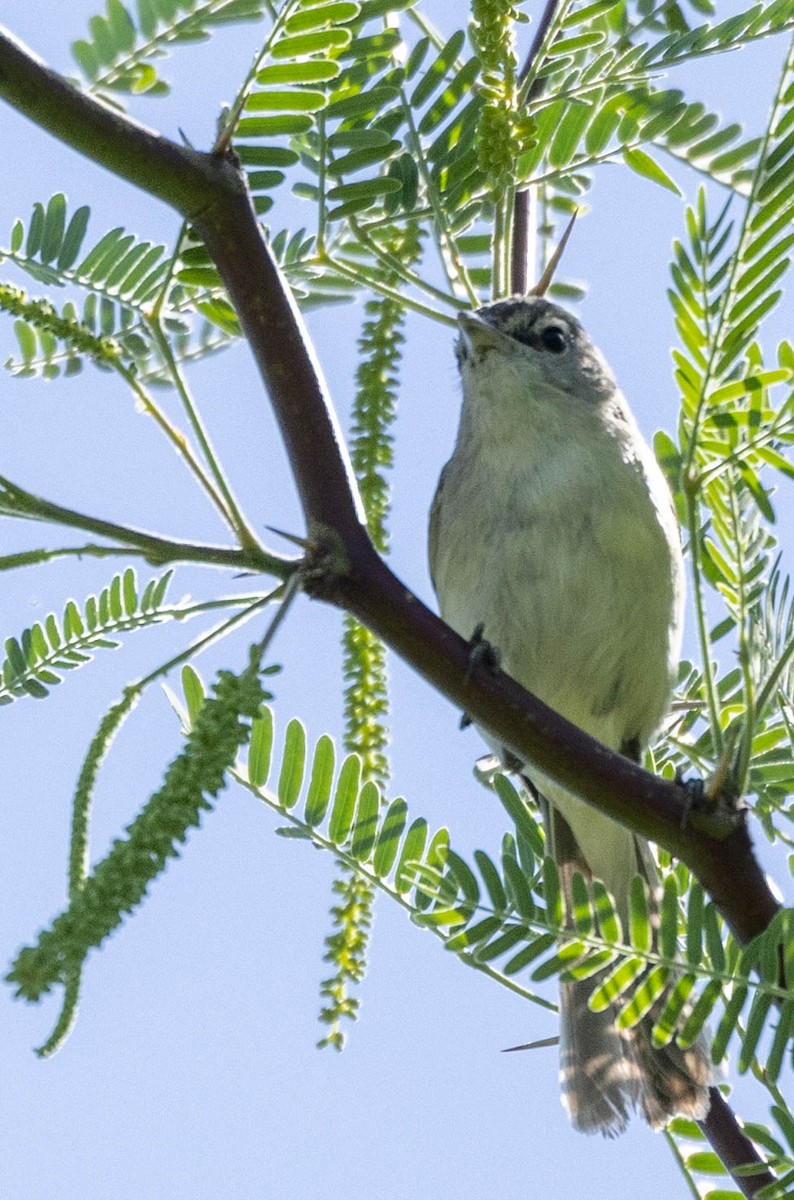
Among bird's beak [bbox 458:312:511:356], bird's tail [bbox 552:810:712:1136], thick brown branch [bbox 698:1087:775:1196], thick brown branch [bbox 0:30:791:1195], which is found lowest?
thick brown branch [bbox 698:1087:775:1196]

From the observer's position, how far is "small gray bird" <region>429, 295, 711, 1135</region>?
134 inches

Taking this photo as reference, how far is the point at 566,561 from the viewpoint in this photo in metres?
3.40

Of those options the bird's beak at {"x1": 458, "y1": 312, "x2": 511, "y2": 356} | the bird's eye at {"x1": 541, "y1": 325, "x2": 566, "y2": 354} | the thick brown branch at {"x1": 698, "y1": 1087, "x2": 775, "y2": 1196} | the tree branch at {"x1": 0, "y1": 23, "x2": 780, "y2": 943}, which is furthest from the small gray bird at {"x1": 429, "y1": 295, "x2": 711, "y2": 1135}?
the tree branch at {"x1": 0, "y1": 23, "x2": 780, "y2": 943}

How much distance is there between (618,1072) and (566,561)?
45.2 inches

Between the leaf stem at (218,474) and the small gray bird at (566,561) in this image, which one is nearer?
the leaf stem at (218,474)

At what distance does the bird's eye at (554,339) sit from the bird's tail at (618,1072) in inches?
67.3

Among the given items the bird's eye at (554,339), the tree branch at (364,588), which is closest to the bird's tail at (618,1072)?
the tree branch at (364,588)

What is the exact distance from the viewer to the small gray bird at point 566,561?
3.40 metres

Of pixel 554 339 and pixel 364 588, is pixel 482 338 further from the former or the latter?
pixel 364 588

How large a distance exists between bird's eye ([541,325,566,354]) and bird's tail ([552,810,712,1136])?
5.61 feet

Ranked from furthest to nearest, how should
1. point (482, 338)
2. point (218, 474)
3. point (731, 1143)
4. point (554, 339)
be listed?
point (554, 339), point (482, 338), point (731, 1143), point (218, 474)

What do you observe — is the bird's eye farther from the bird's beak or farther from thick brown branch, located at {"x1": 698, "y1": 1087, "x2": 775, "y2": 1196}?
thick brown branch, located at {"x1": 698, "y1": 1087, "x2": 775, "y2": 1196}

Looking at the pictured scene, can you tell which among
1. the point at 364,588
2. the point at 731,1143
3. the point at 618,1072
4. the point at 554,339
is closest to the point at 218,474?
the point at 364,588

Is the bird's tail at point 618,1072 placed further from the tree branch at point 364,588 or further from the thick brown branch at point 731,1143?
the tree branch at point 364,588
